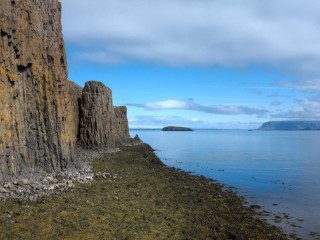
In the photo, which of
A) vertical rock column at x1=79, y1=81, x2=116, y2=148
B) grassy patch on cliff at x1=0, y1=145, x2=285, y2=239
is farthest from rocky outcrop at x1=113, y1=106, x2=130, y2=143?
grassy patch on cliff at x1=0, y1=145, x2=285, y2=239

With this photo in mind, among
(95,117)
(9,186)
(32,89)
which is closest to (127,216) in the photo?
(9,186)

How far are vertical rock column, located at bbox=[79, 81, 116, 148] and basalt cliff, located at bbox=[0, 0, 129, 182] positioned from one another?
67.9 ft

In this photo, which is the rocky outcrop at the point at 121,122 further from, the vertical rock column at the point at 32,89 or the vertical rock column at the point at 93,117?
the vertical rock column at the point at 32,89

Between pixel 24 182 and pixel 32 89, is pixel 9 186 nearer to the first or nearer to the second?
pixel 24 182

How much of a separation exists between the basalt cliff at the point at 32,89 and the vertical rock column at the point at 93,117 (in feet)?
67.9

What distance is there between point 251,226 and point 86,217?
408 inches

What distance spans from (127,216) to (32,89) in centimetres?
1373

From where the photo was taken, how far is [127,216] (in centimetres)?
1919

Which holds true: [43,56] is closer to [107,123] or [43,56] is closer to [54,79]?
[54,79]

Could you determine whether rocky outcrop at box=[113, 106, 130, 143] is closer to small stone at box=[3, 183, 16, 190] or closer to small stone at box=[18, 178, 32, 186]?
small stone at box=[18, 178, 32, 186]

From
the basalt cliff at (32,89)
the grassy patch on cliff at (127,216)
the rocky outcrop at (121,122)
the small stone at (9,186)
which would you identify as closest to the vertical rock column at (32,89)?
the basalt cliff at (32,89)

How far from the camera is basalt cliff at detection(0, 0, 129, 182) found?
22719 millimetres

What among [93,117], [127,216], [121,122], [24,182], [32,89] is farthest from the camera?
[121,122]

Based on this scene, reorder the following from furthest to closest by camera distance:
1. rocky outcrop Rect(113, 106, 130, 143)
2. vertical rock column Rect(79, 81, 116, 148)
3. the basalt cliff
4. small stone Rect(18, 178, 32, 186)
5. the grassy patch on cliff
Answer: rocky outcrop Rect(113, 106, 130, 143) → vertical rock column Rect(79, 81, 116, 148) → the basalt cliff → small stone Rect(18, 178, 32, 186) → the grassy patch on cliff
